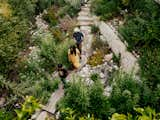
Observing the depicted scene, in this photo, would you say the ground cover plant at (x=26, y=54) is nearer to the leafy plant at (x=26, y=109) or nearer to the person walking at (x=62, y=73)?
the person walking at (x=62, y=73)

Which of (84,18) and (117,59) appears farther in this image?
(84,18)

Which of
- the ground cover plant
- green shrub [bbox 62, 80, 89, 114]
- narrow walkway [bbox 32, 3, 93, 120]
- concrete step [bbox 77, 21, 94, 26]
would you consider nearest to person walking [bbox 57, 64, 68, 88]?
the ground cover plant

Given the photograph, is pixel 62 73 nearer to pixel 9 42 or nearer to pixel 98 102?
pixel 98 102

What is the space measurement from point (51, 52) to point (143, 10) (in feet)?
13.1

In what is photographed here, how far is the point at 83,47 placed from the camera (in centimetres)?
1330

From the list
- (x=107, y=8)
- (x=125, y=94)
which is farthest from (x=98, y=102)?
(x=107, y=8)

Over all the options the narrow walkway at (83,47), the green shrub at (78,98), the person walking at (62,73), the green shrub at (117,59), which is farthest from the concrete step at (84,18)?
the green shrub at (78,98)

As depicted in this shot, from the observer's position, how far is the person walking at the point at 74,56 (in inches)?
468

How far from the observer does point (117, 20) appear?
46.1 ft

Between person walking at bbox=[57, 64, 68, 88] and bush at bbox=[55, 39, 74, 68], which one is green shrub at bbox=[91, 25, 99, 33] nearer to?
bush at bbox=[55, 39, 74, 68]

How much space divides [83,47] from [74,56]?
146cm

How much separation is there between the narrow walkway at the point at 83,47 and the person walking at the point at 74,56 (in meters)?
0.32

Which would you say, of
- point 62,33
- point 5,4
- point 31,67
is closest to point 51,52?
point 31,67

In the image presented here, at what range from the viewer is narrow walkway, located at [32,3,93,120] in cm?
1084
